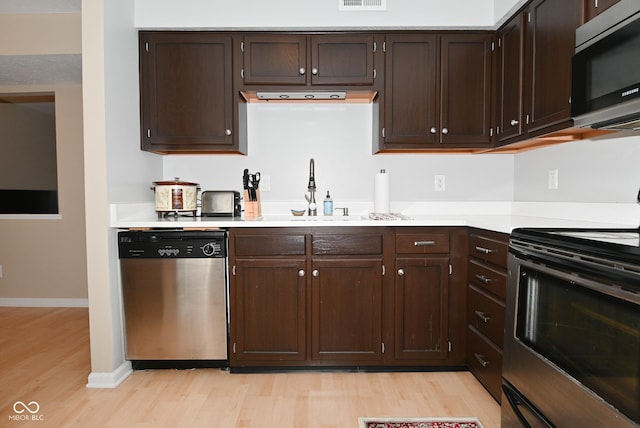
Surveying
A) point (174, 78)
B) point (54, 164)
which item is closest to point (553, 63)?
point (174, 78)

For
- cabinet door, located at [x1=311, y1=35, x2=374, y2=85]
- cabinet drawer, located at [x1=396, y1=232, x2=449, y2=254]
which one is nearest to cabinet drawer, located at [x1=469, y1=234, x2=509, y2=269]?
cabinet drawer, located at [x1=396, y1=232, x2=449, y2=254]

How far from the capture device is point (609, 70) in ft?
5.02

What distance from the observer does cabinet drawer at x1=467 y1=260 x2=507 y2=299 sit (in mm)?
2053

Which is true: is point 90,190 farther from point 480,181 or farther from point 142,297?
point 480,181

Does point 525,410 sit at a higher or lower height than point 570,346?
lower

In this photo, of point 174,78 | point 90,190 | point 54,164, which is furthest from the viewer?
point 54,164

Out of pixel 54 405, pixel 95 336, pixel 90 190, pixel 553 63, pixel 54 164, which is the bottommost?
pixel 54 405

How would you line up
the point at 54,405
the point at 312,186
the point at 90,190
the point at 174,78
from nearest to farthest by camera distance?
the point at 54,405, the point at 90,190, the point at 174,78, the point at 312,186

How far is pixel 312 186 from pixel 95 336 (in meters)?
1.61

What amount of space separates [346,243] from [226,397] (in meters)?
1.07

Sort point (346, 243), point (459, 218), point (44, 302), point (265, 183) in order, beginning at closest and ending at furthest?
1. point (346, 243)
2. point (459, 218)
3. point (265, 183)
4. point (44, 302)

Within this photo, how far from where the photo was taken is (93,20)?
2.32 m

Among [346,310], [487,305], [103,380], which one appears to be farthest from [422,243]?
[103,380]

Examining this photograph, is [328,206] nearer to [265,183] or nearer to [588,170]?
[265,183]
